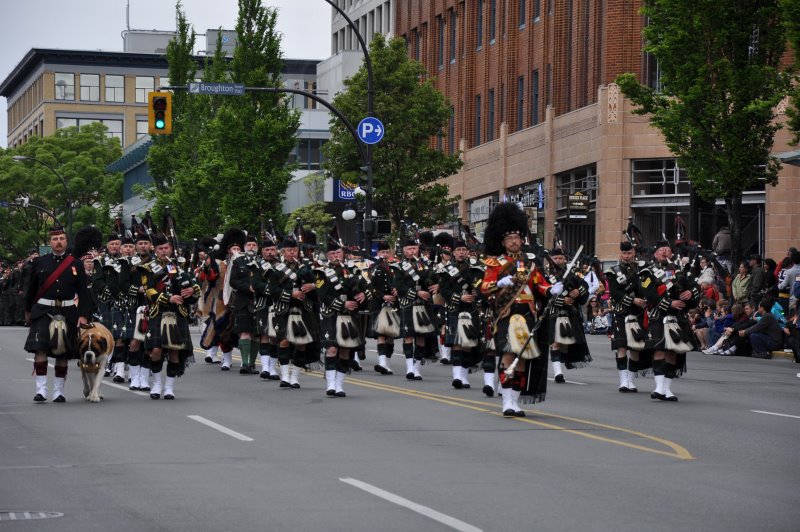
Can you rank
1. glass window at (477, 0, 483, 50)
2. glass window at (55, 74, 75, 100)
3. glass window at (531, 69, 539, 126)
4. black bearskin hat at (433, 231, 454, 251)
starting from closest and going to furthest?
black bearskin hat at (433, 231, 454, 251) → glass window at (531, 69, 539, 126) → glass window at (477, 0, 483, 50) → glass window at (55, 74, 75, 100)

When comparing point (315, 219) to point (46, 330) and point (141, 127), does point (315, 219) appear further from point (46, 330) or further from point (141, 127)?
point (141, 127)

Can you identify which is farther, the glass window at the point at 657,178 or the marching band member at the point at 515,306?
the glass window at the point at 657,178

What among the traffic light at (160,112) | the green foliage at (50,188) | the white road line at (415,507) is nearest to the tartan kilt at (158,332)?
the white road line at (415,507)

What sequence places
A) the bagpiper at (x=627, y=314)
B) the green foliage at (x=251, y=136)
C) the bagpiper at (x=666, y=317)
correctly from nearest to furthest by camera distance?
the bagpiper at (x=666, y=317)
the bagpiper at (x=627, y=314)
the green foliage at (x=251, y=136)

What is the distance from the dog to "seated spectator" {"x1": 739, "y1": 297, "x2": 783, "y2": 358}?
15.2 metres

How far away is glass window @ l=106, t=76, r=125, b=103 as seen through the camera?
13712 centimetres

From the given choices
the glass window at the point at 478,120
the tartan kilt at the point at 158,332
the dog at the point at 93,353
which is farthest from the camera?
the glass window at the point at 478,120

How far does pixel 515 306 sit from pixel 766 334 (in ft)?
48.3

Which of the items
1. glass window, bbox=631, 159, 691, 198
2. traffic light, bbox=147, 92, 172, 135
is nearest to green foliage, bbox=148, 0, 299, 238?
glass window, bbox=631, 159, 691, 198

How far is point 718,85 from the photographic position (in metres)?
35.9

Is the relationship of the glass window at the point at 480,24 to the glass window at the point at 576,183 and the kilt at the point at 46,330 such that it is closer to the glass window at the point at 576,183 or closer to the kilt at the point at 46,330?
the glass window at the point at 576,183

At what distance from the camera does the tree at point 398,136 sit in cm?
4900

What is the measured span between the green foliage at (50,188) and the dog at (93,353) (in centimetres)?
7785

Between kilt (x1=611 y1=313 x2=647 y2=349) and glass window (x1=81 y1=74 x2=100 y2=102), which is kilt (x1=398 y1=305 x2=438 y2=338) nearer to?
kilt (x1=611 y1=313 x2=647 y2=349)
